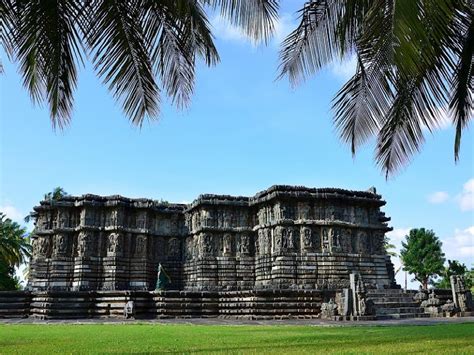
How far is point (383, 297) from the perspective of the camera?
24906 millimetres

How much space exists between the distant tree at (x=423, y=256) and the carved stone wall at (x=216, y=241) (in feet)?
77.4

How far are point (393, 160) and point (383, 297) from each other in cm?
1871

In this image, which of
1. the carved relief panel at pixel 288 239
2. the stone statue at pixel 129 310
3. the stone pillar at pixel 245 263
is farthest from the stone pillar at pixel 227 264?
the stone statue at pixel 129 310

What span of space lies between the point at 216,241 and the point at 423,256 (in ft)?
106

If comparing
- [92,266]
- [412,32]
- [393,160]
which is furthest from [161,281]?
[412,32]

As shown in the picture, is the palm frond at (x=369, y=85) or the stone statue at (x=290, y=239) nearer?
the palm frond at (x=369, y=85)

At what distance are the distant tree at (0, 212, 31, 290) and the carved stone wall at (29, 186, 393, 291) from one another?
336 cm

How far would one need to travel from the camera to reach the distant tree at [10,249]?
38203mm

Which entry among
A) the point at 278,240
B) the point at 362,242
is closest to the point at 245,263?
the point at 278,240

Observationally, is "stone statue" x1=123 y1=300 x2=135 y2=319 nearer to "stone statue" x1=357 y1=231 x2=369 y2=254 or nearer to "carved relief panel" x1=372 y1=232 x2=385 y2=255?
"stone statue" x1=357 y1=231 x2=369 y2=254

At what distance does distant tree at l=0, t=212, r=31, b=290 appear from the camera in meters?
38.2

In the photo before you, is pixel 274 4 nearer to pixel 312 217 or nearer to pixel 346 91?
pixel 346 91

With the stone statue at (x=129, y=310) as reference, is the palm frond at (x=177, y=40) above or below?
above

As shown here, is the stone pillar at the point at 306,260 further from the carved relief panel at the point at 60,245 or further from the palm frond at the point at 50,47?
the palm frond at the point at 50,47
